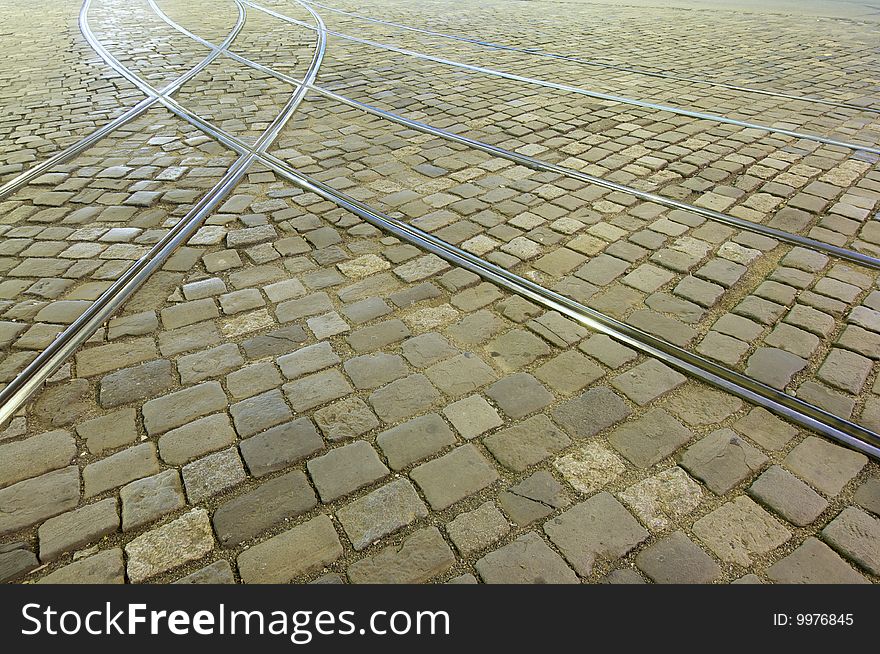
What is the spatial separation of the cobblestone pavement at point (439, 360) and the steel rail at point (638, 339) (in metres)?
0.07

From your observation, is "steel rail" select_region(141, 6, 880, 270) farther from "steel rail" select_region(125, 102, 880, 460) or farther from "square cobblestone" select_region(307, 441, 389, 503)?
"square cobblestone" select_region(307, 441, 389, 503)

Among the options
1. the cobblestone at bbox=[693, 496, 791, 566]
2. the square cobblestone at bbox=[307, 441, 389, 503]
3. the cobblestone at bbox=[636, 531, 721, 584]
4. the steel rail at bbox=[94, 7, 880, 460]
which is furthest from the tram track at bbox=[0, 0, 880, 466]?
the square cobblestone at bbox=[307, 441, 389, 503]

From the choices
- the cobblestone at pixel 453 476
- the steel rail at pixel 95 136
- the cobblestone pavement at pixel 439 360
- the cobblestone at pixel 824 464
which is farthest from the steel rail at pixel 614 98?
the cobblestone at pixel 453 476

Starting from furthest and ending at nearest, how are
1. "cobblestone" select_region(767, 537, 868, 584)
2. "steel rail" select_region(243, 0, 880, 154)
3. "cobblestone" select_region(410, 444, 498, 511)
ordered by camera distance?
"steel rail" select_region(243, 0, 880, 154) → "cobblestone" select_region(410, 444, 498, 511) → "cobblestone" select_region(767, 537, 868, 584)

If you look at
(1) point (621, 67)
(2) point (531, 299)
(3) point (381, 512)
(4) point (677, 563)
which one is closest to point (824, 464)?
(4) point (677, 563)

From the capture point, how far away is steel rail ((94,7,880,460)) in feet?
8.29

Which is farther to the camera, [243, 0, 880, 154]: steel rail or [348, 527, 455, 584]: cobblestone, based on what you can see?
[243, 0, 880, 154]: steel rail

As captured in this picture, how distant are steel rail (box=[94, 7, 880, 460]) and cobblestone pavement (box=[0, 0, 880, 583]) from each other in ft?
0.23

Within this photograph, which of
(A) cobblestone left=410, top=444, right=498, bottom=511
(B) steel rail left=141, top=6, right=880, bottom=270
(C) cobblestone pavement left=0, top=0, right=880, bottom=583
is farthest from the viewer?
(B) steel rail left=141, top=6, right=880, bottom=270

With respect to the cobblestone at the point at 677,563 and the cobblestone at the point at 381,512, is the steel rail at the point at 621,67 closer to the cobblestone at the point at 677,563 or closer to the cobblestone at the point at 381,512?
the cobblestone at the point at 677,563

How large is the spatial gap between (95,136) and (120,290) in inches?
123

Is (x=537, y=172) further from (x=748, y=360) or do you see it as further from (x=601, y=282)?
(x=748, y=360)

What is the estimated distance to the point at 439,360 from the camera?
2953mm

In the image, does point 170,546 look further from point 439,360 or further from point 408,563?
point 439,360
